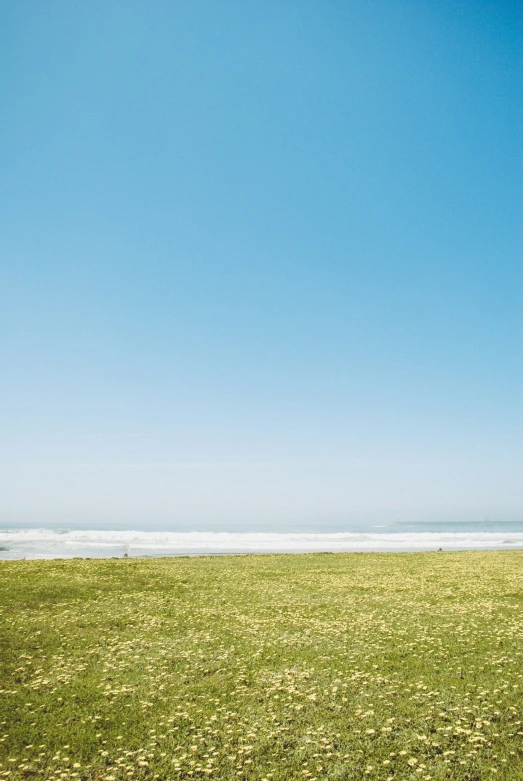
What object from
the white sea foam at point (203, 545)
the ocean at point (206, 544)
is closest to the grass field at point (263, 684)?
the ocean at point (206, 544)

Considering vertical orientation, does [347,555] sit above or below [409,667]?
below

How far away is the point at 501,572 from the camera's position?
96.4ft

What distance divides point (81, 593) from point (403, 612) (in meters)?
15.9

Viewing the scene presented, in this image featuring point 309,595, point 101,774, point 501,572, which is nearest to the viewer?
point 101,774

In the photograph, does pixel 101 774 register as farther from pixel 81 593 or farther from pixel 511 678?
pixel 81 593

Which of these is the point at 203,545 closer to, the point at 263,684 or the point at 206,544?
the point at 206,544

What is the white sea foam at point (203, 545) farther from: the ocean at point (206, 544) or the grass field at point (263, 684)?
the grass field at point (263, 684)

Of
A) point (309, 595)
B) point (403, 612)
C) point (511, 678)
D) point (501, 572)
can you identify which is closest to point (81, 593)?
point (309, 595)

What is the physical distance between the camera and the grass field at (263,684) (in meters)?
8.26

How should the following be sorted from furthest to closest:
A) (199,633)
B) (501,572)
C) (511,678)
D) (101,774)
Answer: (501,572), (199,633), (511,678), (101,774)

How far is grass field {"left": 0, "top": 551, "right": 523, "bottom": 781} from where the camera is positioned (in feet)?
27.1

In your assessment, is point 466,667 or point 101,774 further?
point 466,667

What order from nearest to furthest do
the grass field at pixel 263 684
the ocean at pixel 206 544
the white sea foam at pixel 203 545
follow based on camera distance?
the grass field at pixel 263 684 → the ocean at pixel 206 544 → the white sea foam at pixel 203 545

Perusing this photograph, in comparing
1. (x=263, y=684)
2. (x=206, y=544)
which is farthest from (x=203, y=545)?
(x=263, y=684)
